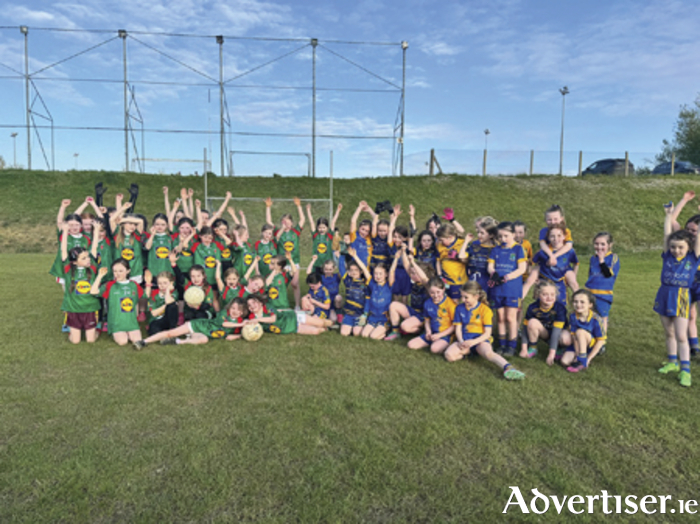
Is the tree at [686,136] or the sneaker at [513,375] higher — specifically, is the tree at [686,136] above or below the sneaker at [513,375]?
above

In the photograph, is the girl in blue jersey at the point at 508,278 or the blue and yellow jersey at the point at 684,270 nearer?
the blue and yellow jersey at the point at 684,270

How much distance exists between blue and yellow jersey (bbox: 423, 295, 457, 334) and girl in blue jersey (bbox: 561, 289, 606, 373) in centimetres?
120

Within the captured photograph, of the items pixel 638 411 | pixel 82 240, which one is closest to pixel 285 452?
pixel 638 411

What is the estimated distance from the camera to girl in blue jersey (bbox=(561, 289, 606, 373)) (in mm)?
4266

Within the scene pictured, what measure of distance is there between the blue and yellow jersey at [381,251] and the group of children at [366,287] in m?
0.02

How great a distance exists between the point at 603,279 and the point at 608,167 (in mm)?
21318

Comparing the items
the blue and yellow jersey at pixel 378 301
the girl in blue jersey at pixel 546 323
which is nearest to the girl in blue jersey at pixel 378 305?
the blue and yellow jersey at pixel 378 301

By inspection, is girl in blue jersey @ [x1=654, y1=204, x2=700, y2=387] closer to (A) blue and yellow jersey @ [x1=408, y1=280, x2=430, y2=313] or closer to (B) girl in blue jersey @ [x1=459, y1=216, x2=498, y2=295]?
(B) girl in blue jersey @ [x1=459, y1=216, x2=498, y2=295]

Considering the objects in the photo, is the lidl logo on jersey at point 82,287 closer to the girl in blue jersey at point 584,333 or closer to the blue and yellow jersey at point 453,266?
the blue and yellow jersey at point 453,266

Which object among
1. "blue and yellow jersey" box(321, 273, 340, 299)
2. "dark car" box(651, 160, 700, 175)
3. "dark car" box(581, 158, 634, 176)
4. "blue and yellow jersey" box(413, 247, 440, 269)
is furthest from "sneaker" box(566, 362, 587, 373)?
"dark car" box(651, 160, 700, 175)

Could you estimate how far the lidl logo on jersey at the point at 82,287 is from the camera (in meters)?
5.10

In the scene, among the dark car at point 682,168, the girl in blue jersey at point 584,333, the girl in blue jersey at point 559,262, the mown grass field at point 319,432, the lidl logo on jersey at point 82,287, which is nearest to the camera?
the mown grass field at point 319,432

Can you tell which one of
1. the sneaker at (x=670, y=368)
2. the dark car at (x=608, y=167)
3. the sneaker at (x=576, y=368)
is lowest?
the sneaker at (x=576, y=368)

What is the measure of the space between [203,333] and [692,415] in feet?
15.5
